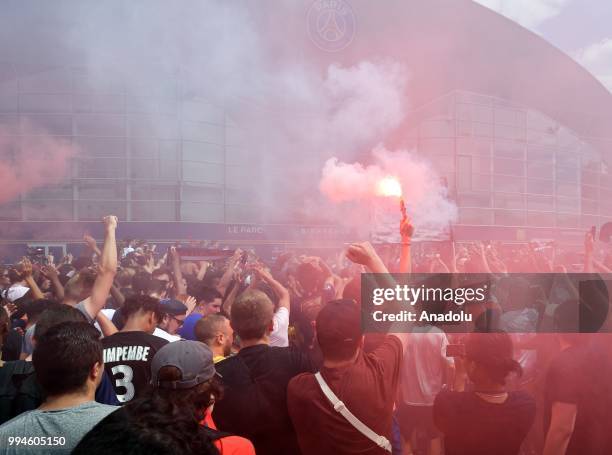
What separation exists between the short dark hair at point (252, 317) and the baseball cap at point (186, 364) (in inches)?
20.3

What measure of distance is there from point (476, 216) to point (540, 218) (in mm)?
2584

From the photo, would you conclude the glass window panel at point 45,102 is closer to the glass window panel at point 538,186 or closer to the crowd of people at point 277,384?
the crowd of people at point 277,384

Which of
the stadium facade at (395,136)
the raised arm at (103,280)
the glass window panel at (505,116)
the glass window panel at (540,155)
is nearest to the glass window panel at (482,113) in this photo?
the stadium facade at (395,136)

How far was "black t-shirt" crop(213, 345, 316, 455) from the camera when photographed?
213 cm

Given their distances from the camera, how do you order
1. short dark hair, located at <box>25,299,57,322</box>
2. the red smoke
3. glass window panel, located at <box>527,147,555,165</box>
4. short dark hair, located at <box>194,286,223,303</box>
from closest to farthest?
short dark hair, located at <box>25,299,57,322</box>
short dark hair, located at <box>194,286,223,303</box>
the red smoke
glass window panel, located at <box>527,147,555,165</box>

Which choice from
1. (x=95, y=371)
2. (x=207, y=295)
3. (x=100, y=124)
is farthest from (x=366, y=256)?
(x=100, y=124)

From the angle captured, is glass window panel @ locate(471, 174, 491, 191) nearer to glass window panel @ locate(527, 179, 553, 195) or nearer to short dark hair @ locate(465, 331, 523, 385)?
glass window panel @ locate(527, 179, 553, 195)

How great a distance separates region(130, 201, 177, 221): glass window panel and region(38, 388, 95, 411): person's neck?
11846mm

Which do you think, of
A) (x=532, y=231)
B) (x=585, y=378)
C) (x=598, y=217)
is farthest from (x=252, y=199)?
(x=585, y=378)

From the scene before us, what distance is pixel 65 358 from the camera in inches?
69.0

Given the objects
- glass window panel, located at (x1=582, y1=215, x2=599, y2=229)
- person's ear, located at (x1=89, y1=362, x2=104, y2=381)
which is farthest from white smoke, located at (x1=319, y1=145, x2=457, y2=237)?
person's ear, located at (x1=89, y1=362, x2=104, y2=381)

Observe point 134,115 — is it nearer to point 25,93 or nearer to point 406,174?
point 25,93

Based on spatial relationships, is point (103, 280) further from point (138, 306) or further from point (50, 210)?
point (50, 210)

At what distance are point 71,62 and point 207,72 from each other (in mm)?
2488
